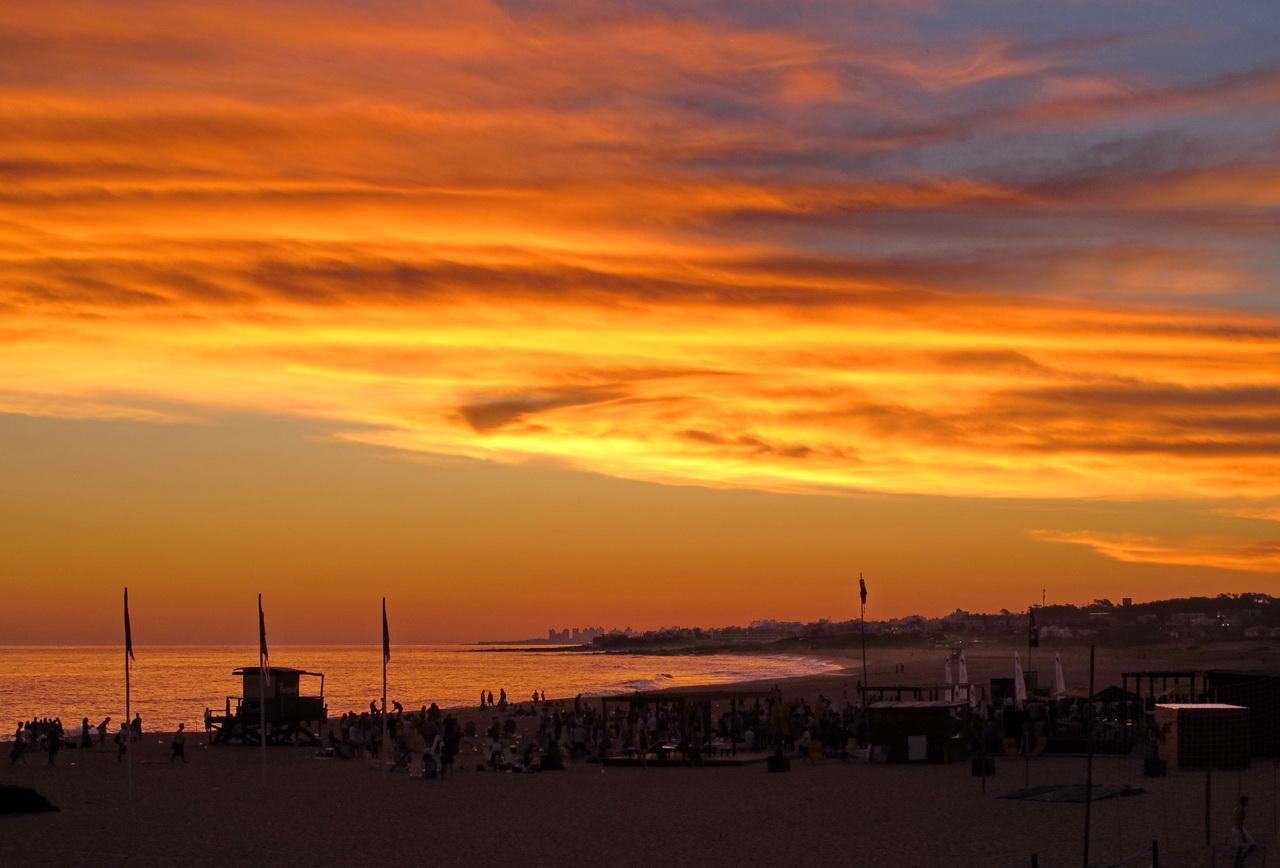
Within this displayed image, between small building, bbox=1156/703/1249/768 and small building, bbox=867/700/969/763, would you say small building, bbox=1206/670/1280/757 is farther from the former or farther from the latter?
small building, bbox=867/700/969/763

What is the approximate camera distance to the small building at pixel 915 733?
3584cm

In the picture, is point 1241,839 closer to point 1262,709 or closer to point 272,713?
point 1262,709

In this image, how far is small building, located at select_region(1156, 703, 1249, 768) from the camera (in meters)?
27.6

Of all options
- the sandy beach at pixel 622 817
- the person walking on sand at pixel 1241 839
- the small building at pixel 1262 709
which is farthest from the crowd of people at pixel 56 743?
the small building at pixel 1262 709

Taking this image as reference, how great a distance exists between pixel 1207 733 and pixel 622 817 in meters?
11.6

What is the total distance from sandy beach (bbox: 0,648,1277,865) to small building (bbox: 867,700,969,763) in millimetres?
1104

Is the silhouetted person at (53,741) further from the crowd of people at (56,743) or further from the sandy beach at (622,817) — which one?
the sandy beach at (622,817)

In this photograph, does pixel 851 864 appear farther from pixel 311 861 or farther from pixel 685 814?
pixel 311 861

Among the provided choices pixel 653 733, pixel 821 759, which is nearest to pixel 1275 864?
pixel 821 759

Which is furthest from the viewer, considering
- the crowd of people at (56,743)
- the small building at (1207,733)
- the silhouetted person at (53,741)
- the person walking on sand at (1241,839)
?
the crowd of people at (56,743)

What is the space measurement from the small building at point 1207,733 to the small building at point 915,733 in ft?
20.9

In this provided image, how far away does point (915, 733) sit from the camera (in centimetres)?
3606

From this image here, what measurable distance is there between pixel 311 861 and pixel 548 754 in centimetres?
1556

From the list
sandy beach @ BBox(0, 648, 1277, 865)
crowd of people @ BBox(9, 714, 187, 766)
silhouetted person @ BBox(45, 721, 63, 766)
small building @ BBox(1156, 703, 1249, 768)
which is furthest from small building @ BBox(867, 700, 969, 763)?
silhouetted person @ BBox(45, 721, 63, 766)
